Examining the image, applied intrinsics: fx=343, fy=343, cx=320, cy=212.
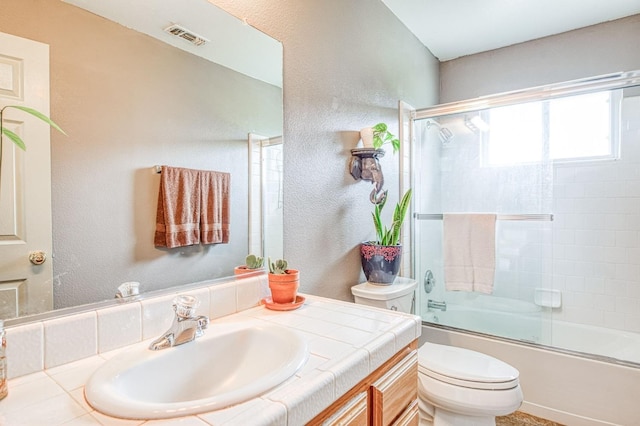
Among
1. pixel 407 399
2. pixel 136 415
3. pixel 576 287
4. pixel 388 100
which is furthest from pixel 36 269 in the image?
pixel 576 287

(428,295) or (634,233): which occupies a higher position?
(634,233)

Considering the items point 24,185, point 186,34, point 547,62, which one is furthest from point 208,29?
point 547,62

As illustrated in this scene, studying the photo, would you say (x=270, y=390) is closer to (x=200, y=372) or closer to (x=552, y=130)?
(x=200, y=372)

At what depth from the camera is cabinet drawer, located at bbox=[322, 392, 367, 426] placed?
69 centimetres

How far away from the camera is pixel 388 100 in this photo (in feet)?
6.91

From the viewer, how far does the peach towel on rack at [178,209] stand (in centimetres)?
92

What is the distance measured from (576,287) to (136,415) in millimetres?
2899

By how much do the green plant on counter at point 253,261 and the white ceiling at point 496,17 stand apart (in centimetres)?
176

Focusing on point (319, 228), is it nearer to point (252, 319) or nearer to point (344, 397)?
point (252, 319)

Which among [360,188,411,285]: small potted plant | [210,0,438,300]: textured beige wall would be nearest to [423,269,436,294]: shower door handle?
[210,0,438,300]: textured beige wall

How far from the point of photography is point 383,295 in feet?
5.29

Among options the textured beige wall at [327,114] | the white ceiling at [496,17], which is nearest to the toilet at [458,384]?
the textured beige wall at [327,114]

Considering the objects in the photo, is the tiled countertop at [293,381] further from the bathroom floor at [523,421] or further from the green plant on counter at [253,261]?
the bathroom floor at [523,421]

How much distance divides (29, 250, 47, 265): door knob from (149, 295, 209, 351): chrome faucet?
0.28m
